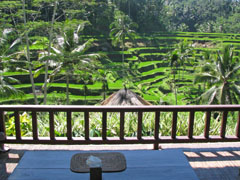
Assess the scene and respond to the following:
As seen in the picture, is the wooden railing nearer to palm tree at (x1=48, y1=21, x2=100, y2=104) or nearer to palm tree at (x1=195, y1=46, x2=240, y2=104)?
palm tree at (x1=48, y1=21, x2=100, y2=104)

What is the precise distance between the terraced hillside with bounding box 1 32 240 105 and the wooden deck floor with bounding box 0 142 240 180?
1841cm

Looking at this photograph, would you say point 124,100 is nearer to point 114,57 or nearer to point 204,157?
point 204,157

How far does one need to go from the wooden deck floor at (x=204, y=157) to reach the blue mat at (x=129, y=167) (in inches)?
26.8

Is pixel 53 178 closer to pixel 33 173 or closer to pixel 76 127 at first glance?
pixel 33 173

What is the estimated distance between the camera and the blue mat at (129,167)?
1.67 metres

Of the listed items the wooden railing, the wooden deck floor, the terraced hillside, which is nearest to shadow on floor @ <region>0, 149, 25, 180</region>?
the wooden deck floor

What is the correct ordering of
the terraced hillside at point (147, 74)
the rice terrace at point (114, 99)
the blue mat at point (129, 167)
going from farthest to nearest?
1. the terraced hillside at point (147, 74)
2. the rice terrace at point (114, 99)
3. the blue mat at point (129, 167)

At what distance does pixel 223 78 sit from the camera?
1627 centimetres

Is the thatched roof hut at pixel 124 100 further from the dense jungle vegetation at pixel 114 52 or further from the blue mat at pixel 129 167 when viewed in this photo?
the blue mat at pixel 129 167

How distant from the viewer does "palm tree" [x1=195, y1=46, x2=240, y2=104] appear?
1606 centimetres

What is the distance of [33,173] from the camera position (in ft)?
5.57

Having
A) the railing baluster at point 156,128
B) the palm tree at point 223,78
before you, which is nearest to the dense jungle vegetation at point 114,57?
the palm tree at point 223,78

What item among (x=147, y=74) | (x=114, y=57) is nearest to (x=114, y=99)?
(x=147, y=74)

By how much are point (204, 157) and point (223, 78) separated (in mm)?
14530
